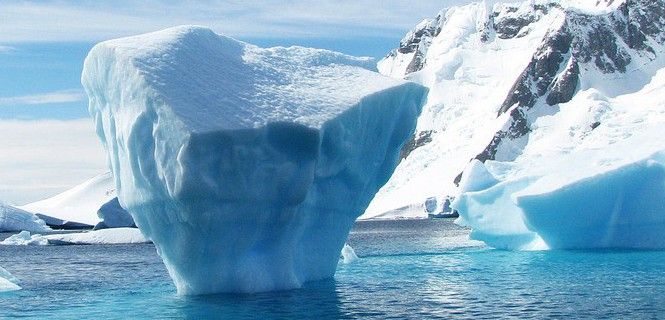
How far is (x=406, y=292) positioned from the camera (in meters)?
24.0

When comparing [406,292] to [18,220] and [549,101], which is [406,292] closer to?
[18,220]

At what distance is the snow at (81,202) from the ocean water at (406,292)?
252ft

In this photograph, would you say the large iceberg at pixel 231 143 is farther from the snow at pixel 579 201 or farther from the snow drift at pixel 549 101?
the snow drift at pixel 549 101

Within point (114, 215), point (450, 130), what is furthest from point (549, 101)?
point (114, 215)

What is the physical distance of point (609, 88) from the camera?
178 meters

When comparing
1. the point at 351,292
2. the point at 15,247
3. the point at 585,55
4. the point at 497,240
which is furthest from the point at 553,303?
the point at 585,55

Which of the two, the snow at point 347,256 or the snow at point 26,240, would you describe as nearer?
the snow at point 347,256

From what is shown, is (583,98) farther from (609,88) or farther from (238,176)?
(238,176)

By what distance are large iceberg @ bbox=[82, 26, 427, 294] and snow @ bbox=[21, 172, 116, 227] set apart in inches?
3413

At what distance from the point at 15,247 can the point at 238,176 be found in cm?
4354

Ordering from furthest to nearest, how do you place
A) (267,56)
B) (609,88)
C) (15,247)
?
(609,88), (15,247), (267,56)

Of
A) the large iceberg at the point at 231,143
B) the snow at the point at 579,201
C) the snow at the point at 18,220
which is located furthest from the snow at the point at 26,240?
the large iceberg at the point at 231,143

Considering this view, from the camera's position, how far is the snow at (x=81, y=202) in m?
114

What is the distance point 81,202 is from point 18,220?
1996 inches
